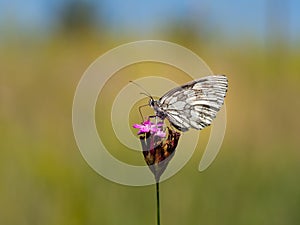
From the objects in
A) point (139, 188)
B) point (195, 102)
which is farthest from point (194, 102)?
point (139, 188)

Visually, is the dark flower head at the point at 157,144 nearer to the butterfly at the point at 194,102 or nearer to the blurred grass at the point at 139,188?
the butterfly at the point at 194,102

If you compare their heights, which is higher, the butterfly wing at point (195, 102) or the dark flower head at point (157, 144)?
the butterfly wing at point (195, 102)

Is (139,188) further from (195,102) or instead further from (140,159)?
(195,102)

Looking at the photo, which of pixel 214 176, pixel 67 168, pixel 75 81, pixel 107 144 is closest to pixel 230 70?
pixel 75 81

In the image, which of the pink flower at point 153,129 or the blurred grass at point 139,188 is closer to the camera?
the pink flower at point 153,129

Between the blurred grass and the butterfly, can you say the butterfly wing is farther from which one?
the blurred grass

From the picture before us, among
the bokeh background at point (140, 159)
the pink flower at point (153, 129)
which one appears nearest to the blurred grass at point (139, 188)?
the bokeh background at point (140, 159)

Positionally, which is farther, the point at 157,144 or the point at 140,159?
the point at 140,159
